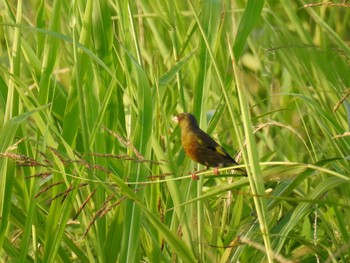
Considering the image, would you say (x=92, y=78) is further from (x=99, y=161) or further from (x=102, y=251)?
(x=102, y=251)

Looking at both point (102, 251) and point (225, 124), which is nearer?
point (102, 251)

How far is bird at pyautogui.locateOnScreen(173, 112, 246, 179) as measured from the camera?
257 cm

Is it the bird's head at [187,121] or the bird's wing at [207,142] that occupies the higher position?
the bird's head at [187,121]

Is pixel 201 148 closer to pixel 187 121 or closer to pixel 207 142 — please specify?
pixel 207 142

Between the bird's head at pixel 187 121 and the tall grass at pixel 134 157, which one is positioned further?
the bird's head at pixel 187 121

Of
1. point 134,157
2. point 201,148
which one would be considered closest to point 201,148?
point 201,148

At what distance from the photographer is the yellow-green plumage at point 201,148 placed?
8.44ft

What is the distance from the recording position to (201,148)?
2.57 m

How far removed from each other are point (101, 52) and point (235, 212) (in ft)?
2.24

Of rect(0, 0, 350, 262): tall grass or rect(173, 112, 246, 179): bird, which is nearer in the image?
rect(0, 0, 350, 262): tall grass

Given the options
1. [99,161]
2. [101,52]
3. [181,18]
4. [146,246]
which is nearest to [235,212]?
[146,246]

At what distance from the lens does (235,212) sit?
2.78m

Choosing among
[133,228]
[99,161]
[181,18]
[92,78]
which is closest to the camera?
[133,228]

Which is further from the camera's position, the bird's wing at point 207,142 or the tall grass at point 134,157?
the bird's wing at point 207,142
